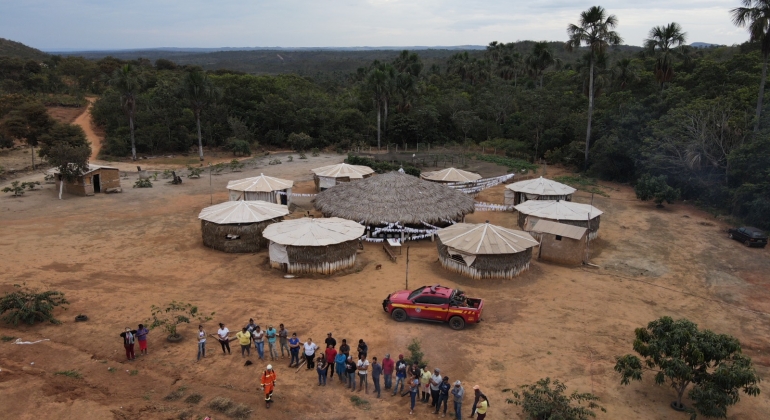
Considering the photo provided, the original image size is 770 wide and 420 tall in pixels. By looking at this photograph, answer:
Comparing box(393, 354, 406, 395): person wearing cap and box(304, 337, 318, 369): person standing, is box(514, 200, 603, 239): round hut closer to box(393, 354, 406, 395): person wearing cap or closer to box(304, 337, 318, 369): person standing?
box(393, 354, 406, 395): person wearing cap

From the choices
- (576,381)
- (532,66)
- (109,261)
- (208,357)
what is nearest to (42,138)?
(109,261)

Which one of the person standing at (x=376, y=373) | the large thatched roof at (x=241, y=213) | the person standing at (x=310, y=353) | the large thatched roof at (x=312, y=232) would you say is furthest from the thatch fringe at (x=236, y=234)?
the person standing at (x=376, y=373)

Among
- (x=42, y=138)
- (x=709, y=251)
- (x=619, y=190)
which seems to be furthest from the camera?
(x=42, y=138)

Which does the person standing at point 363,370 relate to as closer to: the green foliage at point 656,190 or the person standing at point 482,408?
the person standing at point 482,408

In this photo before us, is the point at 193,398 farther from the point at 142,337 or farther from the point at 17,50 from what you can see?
the point at 17,50

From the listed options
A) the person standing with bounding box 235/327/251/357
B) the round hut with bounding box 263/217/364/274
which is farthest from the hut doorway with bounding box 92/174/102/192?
the person standing with bounding box 235/327/251/357

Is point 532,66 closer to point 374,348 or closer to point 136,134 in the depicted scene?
point 136,134

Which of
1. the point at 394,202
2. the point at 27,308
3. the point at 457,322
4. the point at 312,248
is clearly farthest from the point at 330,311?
the point at 27,308

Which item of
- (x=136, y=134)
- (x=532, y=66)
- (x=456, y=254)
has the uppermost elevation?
(x=532, y=66)
